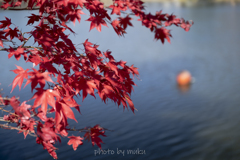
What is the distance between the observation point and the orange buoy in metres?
6.88

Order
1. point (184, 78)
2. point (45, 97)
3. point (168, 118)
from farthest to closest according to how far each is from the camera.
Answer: point (184, 78) → point (168, 118) → point (45, 97)

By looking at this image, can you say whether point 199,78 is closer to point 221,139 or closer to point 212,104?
point 212,104

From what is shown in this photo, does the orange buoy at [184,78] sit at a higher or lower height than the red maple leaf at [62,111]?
higher

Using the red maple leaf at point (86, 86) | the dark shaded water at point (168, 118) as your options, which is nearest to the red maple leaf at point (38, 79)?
the red maple leaf at point (86, 86)

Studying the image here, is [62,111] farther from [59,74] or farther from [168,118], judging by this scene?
[168,118]

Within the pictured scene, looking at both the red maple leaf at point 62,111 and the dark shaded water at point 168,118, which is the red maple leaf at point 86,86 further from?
the dark shaded water at point 168,118

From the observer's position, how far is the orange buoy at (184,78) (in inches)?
271

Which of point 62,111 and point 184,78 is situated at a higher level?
point 184,78

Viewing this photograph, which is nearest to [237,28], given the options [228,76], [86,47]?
[228,76]

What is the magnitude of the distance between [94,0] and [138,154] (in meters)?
2.45

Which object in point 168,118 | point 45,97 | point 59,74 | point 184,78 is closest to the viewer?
point 45,97

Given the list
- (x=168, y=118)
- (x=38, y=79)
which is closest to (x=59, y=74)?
(x=38, y=79)

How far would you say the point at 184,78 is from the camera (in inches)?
278

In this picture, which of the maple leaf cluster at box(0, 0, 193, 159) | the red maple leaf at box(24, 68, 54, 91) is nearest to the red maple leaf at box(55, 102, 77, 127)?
the maple leaf cluster at box(0, 0, 193, 159)
